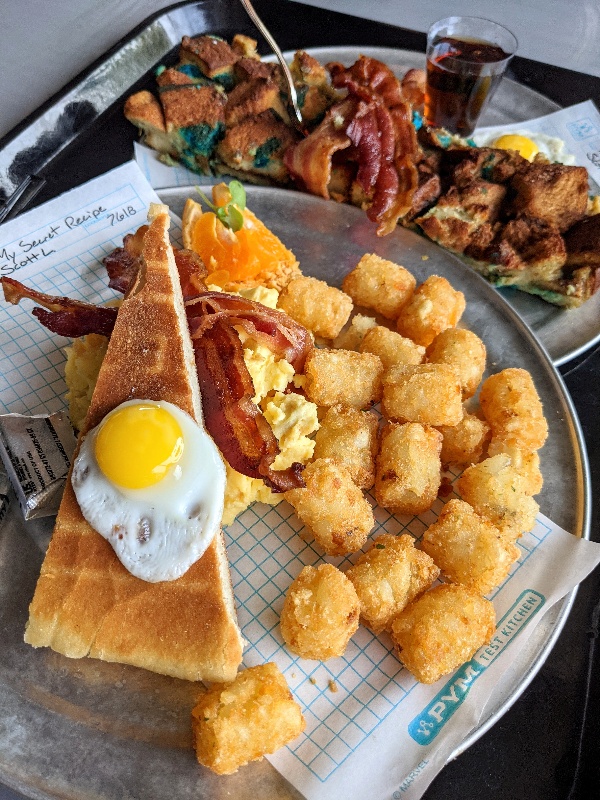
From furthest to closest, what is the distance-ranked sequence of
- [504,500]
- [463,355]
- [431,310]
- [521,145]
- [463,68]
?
[521,145] < [463,68] < [431,310] < [463,355] < [504,500]

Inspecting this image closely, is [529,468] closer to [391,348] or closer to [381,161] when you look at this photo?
[391,348]

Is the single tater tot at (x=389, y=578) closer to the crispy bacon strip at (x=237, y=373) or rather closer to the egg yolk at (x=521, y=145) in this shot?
the crispy bacon strip at (x=237, y=373)

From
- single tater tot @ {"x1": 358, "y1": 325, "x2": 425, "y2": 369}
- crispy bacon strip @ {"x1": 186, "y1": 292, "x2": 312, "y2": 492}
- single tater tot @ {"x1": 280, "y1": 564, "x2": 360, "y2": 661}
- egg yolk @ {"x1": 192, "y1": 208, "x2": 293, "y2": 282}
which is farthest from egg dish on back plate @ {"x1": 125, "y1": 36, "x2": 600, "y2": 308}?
single tater tot @ {"x1": 280, "y1": 564, "x2": 360, "y2": 661}

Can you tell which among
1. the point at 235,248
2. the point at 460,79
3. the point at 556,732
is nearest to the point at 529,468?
the point at 556,732

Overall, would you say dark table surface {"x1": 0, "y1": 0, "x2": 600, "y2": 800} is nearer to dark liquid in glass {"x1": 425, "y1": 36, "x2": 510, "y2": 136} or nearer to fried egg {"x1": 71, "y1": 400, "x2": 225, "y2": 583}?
fried egg {"x1": 71, "y1": 400, "x2": 225, "y2": 583}

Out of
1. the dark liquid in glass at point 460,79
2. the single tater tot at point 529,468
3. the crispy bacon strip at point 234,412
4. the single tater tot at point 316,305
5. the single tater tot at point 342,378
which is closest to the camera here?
the crispy bacon strip at point 234,412

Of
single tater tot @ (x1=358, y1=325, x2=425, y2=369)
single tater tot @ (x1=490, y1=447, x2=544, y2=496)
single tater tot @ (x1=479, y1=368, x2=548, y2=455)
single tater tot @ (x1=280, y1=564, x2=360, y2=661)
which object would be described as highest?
single tater tot @ (x1=358, y1=325, x2=425, y2=369)

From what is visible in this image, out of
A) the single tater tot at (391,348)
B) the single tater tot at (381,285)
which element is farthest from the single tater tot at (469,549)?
the single tater tot at (381,285)
